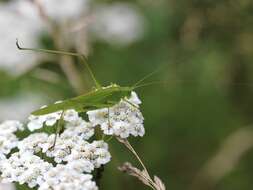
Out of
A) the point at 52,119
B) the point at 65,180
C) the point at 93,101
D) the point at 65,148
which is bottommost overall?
the point at 65,180

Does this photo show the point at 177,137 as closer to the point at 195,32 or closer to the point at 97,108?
the point at 195,32

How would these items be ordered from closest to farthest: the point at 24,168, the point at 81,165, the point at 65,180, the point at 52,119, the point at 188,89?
the point at 65,180 → the point at 81,165 → the point at 24,168 → the point at 52,119 → the point at 188,89

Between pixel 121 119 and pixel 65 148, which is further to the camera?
pixel 121 119

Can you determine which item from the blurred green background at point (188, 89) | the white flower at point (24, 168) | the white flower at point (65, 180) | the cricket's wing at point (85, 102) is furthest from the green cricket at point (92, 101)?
the blurred green background at point (188, 89)

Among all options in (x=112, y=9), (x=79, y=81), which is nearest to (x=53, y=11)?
(x=112, y=9)

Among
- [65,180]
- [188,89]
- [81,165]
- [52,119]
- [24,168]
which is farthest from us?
[188,89]

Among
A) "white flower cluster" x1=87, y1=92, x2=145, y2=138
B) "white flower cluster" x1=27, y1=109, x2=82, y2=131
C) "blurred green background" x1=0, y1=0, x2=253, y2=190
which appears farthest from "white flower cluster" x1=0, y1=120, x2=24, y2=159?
"blurred green background" x1=0, y1=0, x2=253, y2=190

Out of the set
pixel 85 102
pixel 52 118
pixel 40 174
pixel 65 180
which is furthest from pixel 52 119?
pixel 65 180

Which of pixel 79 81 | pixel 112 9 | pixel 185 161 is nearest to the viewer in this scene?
pixel 79 81

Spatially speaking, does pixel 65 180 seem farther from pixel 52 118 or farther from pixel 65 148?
pixel 52 118
